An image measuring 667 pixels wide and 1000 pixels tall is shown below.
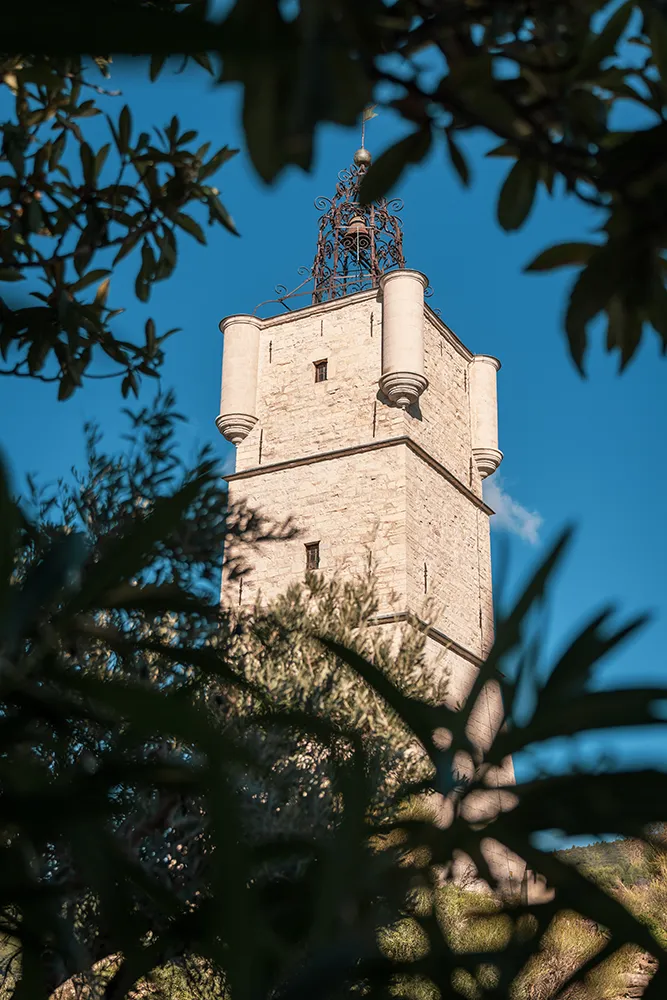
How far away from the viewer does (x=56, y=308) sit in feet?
6.41

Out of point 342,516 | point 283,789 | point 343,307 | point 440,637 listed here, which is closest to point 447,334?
point 343,307

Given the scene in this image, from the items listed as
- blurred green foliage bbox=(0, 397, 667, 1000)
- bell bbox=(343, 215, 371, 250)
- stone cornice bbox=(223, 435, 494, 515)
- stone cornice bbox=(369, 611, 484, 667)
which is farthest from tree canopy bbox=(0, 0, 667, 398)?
bell bbox=(343, 215, 371, 250)

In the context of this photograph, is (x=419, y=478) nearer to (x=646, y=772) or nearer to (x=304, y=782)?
(x=304, y=782)

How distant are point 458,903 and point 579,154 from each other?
12.0 metres

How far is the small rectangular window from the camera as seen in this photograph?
17.6 m

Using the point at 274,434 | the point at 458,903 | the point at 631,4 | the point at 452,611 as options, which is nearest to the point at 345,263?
the point at 274,434

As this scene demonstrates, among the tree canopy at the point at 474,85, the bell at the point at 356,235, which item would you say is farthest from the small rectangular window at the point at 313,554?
the tree canopy at the point at 474,85

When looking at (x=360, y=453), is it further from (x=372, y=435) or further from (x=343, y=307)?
(x=343, y=307)

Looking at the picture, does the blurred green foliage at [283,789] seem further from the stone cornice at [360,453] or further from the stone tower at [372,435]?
the stone cornice at [360,453]

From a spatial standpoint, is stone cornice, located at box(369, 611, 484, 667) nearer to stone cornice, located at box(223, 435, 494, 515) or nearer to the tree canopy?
stone cornice, located at box(223, 435, 494, 515)

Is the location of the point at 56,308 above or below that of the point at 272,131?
above

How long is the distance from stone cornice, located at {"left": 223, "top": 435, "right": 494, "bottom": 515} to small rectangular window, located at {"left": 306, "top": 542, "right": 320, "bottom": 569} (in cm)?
167

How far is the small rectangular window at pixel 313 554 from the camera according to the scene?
17562 mm

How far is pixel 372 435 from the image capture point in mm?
18109
